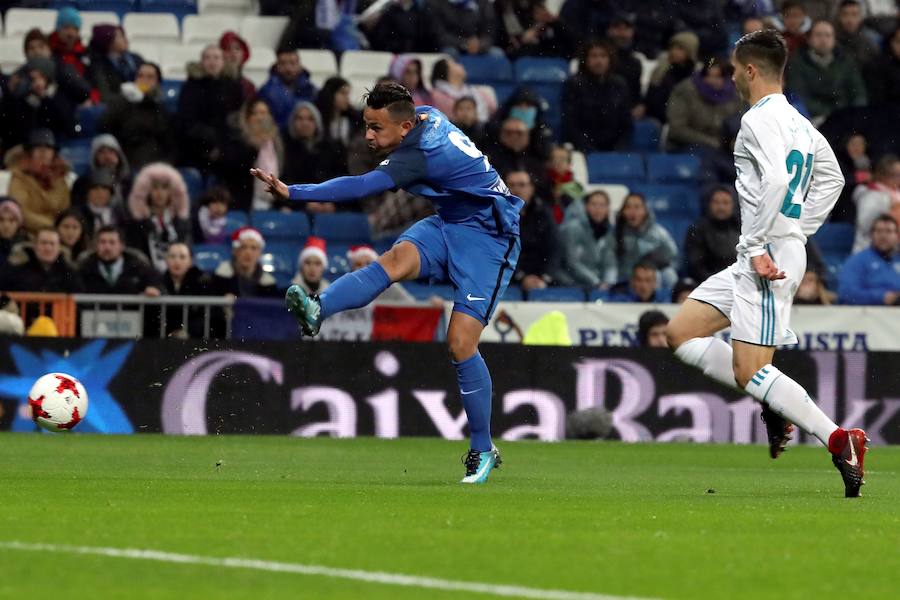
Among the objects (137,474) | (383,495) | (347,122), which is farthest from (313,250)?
(383,495)

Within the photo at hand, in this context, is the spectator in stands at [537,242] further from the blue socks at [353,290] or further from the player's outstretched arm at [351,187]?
the player's outstretched arm at [351,187]

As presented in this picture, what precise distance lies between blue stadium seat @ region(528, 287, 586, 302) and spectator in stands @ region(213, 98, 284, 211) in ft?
10.2

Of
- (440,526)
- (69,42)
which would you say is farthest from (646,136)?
(440,526)

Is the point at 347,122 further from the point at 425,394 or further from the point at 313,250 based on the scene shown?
the point at 425,394

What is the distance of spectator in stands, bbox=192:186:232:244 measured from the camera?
59.0 feet

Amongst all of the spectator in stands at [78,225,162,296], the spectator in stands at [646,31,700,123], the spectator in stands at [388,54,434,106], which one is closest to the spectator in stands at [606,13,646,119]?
the spectator in stands at [646,31,700,123]

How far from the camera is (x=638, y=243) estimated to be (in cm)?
1852

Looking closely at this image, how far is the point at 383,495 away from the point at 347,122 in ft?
36.6

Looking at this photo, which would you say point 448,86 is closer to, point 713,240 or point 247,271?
point 713,240

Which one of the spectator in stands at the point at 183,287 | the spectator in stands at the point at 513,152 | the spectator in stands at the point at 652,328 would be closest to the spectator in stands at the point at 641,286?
→ the spectator in stands at the point at 652,328

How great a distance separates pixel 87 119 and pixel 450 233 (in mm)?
10427

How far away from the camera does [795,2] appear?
22.1 metres

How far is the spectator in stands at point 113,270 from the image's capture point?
16.3 metres

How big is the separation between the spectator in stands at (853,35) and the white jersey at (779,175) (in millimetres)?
13211
